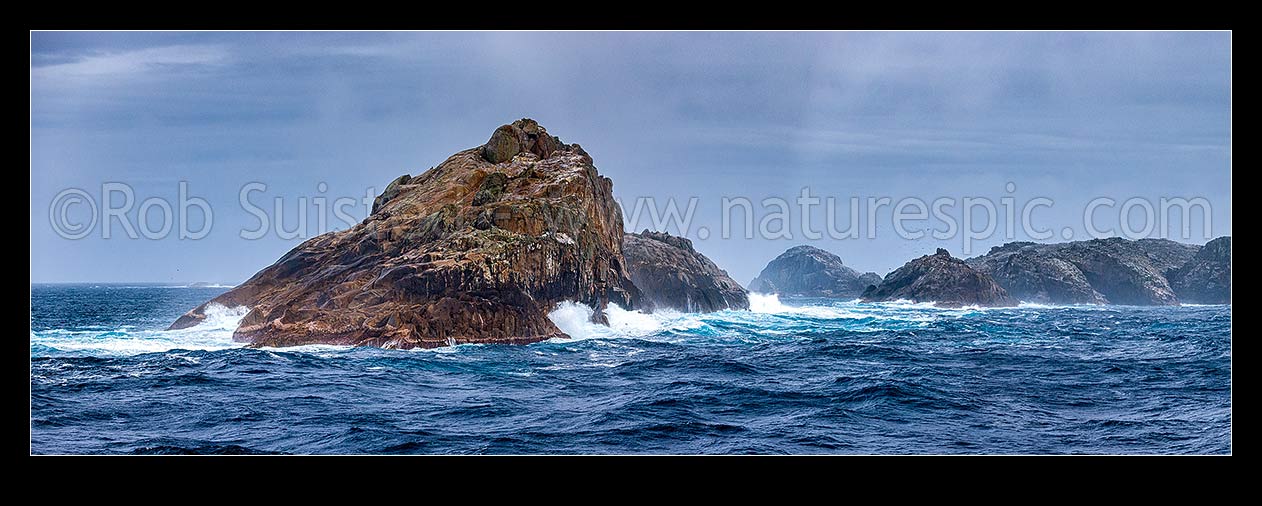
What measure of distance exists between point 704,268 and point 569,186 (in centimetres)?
4824

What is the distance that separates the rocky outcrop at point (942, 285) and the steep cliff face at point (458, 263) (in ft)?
216

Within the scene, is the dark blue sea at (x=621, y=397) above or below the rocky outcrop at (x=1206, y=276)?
below

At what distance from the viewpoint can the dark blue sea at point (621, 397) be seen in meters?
19.4

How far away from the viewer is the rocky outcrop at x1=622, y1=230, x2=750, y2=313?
8800cm

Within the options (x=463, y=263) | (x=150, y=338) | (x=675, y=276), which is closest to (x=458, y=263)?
(x=463, y=263)

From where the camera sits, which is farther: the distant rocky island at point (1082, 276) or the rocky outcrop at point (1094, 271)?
the rocky outcrop at point (1094, 271)

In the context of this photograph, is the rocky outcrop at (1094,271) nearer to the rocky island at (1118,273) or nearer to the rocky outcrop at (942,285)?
the rocky island at (1118,273)

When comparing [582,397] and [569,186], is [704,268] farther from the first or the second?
[582,397]

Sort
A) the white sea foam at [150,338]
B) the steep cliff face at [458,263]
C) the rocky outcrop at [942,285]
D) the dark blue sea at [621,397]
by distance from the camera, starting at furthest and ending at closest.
Result: the rocky outcrop at [942,285] < the steep cliff face at [458,263] < the white sea foam at [150,338] < the dark blue sea at [621,397]

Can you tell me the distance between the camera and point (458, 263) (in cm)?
4356

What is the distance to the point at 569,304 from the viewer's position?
50.1 m

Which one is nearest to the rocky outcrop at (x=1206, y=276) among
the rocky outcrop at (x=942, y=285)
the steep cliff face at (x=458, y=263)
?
the rocky outcrop at (x=942, y=285)

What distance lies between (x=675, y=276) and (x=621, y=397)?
213ft
